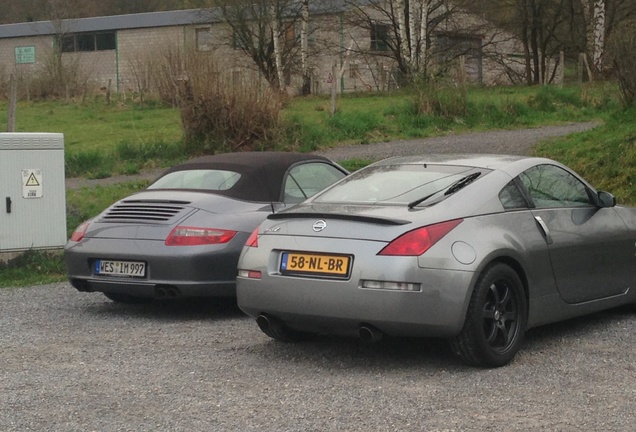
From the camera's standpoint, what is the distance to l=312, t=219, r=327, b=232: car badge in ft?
22.2

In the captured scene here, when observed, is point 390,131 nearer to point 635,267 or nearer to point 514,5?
point 635,267

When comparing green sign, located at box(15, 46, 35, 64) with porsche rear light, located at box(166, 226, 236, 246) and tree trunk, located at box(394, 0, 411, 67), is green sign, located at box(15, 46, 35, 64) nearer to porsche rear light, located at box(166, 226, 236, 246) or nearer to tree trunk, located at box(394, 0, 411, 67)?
tree trunk, located at box(394, 0, 411, 67)

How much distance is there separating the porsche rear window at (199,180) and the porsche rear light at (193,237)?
2.38 feet

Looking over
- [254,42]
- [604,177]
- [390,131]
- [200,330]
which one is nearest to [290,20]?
[254,42]

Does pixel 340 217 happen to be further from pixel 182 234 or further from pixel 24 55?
pixel 24 55

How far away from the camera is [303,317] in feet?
22.0

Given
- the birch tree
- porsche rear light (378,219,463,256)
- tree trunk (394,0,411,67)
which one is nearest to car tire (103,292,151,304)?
porsche rear light (378,219,463,256)

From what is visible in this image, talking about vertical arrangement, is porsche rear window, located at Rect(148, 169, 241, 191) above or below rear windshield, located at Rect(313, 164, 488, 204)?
below

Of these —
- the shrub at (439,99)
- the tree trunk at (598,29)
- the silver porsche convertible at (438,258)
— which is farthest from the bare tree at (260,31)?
the silver porsche convertible at (438,258)

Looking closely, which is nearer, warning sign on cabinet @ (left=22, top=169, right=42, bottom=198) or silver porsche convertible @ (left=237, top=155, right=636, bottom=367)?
silver porsche convertible @ (left=237, top=155, right=636, bottom=367)

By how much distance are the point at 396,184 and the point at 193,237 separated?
1.95 metres

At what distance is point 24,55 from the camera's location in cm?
6994

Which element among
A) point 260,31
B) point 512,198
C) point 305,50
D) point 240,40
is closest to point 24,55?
point 240,40

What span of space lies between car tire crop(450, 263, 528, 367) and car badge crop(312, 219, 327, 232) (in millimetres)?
1040
